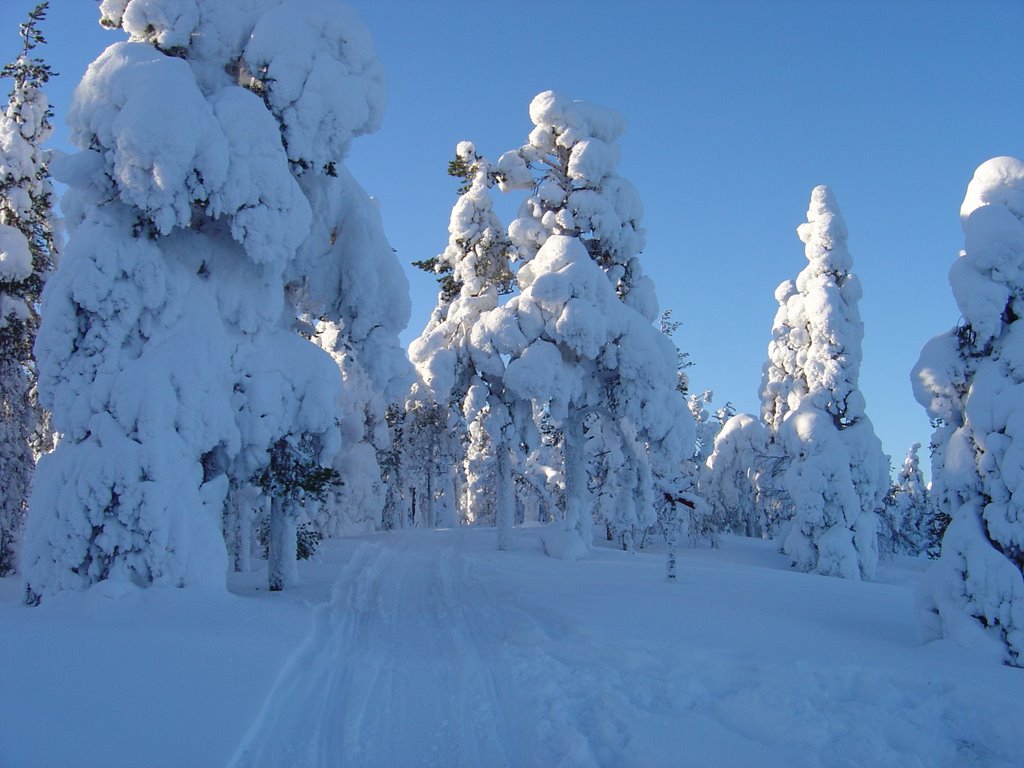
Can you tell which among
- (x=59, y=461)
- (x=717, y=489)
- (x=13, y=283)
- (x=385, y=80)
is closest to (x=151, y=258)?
(x=59, y=461)

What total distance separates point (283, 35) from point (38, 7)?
11073 millimetres

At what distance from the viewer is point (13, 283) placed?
19.5 metres

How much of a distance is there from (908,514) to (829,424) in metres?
25.9

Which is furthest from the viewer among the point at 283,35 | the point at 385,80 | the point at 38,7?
the point at 38,7

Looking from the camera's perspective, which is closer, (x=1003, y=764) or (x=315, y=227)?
(x=1003, y=764)

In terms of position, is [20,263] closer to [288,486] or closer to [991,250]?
[288,486]

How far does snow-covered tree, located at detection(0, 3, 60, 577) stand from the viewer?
19.5 metres

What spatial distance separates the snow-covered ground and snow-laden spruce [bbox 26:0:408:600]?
4.68ft

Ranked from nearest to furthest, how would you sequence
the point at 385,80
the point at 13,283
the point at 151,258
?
the point at 151,258, the point at 385,80, the point at 13,283

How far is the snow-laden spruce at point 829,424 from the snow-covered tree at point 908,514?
125 inches

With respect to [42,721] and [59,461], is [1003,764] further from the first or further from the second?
[59,461]

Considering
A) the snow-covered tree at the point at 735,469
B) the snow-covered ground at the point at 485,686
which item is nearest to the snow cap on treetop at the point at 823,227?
the snow-covered tree at the point at 735,469

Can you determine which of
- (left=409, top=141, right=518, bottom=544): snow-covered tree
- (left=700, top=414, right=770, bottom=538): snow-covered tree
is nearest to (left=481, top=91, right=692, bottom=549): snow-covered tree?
(left=409, top=141, right=518, bottom=544): snow-covered tree

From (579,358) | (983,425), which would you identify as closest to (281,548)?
(579,358)
